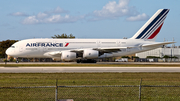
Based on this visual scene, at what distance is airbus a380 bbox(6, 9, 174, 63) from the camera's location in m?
46.2

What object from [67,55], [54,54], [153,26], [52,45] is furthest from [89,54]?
[153,26]

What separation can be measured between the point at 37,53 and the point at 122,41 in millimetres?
17235

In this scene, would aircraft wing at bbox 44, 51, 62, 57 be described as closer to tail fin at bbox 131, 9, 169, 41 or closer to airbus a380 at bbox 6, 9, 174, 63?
airbus a380 at bbox 6, 9, 174, 63

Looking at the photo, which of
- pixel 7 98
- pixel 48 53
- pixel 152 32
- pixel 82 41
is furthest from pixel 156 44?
pixel 7 98

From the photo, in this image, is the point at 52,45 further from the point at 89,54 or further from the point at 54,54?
the point at 89,54

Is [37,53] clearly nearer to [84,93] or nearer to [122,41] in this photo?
[122,41]

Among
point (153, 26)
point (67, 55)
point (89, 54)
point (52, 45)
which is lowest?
point (67, 55)

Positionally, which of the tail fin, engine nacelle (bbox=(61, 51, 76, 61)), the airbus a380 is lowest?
engine nacelle (bbox=(61, 51, 76, 61))

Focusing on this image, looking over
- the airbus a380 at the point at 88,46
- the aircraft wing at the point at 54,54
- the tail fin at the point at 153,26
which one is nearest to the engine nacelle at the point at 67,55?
the airbus a380 at the point at 88,46

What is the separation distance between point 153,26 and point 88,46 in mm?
14226

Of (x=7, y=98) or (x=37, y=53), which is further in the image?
(x=37, y=53)

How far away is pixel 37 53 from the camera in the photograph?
4666 cm

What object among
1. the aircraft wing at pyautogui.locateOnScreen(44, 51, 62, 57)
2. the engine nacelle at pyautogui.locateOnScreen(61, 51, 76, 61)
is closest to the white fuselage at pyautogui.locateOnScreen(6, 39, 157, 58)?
the aircraft wing at pyautogui.locateOnScreen(44, 51, 62, 57)

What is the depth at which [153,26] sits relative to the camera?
49938 millimetres
